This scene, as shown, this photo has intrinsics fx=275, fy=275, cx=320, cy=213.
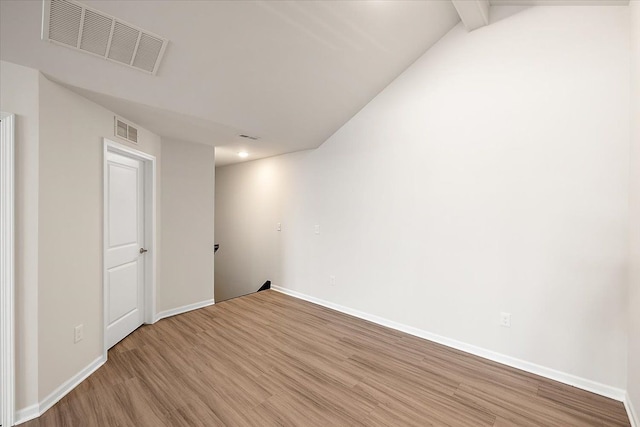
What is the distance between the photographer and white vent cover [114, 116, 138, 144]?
2.71 meters

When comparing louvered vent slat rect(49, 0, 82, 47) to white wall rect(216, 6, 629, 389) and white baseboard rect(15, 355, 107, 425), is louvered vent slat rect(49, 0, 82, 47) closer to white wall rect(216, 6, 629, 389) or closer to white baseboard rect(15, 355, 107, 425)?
white baseboard rect(15, 355, 107, 425)

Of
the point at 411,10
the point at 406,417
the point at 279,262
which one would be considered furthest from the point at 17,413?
the point at 411,10

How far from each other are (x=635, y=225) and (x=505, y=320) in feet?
4.02

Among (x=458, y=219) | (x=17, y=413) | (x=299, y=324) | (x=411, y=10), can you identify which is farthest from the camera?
(x=299, y=324)

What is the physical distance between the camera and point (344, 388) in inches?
87.3

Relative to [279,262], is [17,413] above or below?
below

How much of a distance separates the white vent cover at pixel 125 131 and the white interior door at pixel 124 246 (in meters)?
0.22

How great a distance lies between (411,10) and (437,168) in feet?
4.95

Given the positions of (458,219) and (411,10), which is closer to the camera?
(411,10)

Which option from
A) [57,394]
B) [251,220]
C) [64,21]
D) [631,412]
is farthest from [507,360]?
[251,220]

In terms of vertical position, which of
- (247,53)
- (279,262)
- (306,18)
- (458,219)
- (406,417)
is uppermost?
(306,18)

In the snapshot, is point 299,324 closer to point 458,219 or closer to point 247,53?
point 458,219

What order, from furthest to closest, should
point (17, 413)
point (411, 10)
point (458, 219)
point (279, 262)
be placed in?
point (279, 262) → point (458, 219) → point (411, 10) → point (17, 413)

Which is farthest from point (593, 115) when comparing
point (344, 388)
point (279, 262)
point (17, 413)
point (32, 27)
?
point (17, 413)
